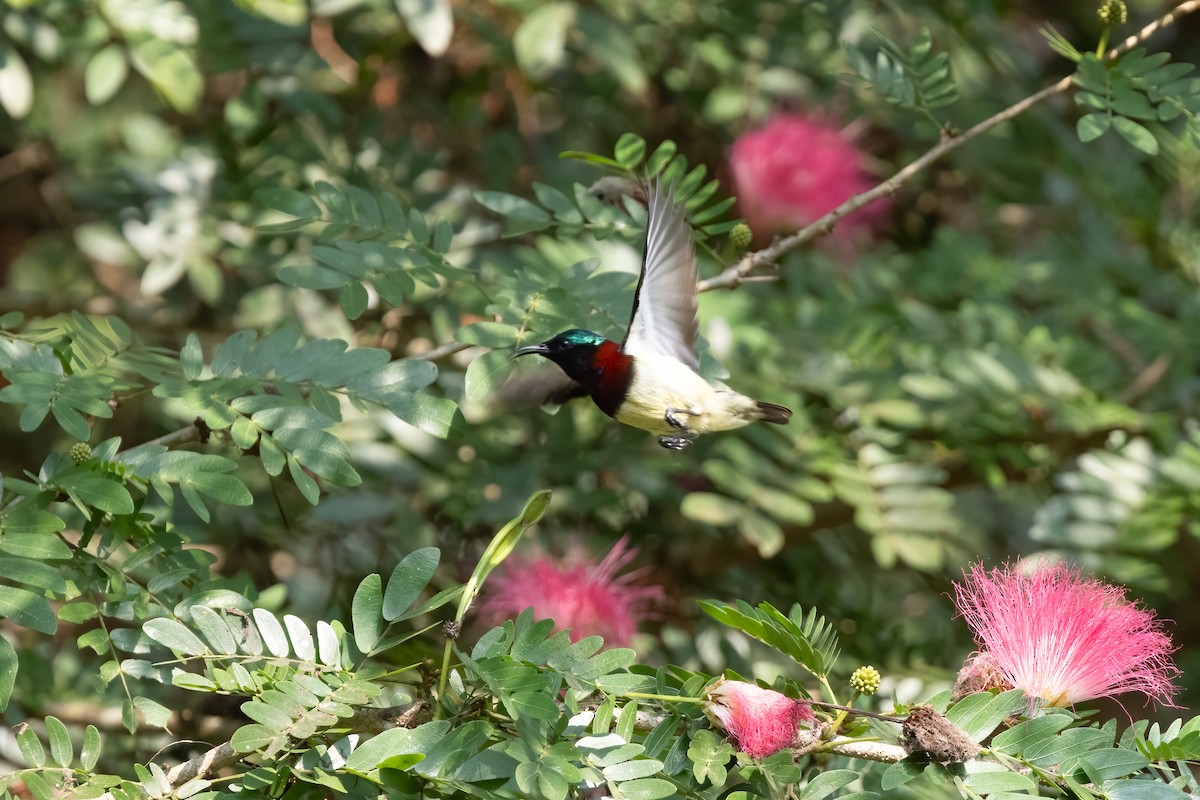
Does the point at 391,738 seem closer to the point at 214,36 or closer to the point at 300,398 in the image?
the point at 300,398

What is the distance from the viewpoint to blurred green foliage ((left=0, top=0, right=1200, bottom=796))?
1.75 metres

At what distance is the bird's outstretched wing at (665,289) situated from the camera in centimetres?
163

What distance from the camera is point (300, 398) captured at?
5.15ft

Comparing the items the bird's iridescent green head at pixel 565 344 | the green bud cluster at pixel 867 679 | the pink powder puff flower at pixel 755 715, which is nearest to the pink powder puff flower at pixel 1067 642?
the green bud cluster at pixel 867 679

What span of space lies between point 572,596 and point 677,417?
2.10ft

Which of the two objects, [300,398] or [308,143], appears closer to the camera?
[300,398]

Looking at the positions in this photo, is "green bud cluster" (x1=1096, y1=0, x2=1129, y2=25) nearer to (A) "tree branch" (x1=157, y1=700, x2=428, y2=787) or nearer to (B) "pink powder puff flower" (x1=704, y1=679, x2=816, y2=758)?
(B) "pink powder puff flower" (x1=704, y1=679, x2=816, y2=758)

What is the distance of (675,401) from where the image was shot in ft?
5.82

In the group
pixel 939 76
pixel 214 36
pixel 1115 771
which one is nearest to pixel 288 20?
pixel 214 36

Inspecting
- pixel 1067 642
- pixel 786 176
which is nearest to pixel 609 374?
pixel 1067 642

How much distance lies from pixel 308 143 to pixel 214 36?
295 mm

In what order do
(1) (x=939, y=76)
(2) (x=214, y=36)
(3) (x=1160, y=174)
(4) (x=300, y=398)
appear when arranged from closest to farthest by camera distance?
(4) (x=300, y=398), (1) (x=939, y=76), (2) (x=214, y=36), (3) (x=1160, y=174)

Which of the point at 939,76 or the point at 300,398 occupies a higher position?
the point at 939,76

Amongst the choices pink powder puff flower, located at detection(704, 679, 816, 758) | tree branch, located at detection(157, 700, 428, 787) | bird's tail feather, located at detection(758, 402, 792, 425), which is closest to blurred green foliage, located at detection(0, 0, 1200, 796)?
bird's tail feather, located at detection(758, 402, 792, 425)
